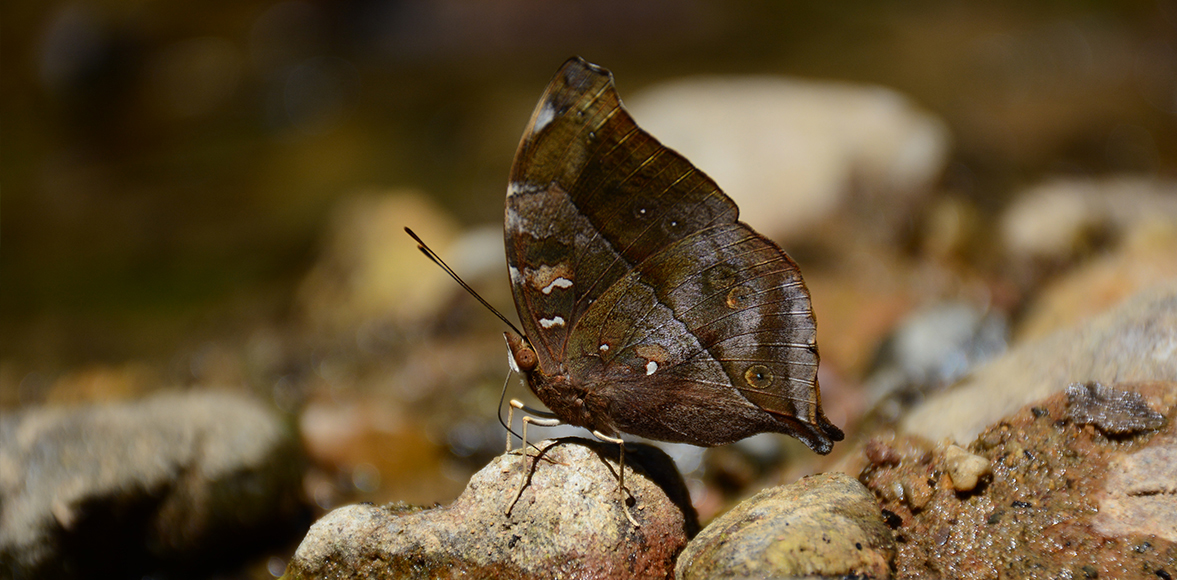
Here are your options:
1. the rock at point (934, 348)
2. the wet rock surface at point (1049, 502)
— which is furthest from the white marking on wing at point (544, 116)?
the rock at point (934, 348)

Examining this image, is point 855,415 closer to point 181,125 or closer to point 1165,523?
point 1165,523

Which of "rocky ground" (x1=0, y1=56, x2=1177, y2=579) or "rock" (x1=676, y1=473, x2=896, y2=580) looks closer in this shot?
"rock" (x1=676, y1=473, x2=896, y2=580)

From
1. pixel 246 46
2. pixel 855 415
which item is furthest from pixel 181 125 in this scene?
pixel 855 415

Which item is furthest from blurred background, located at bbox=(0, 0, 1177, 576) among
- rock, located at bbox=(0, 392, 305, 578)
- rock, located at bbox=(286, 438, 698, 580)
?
rock, located at bbox=(286, 438, 698, 580)

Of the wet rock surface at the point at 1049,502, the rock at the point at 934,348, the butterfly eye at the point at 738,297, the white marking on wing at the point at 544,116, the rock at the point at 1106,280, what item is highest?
the white marking on wing at the point at 544,116

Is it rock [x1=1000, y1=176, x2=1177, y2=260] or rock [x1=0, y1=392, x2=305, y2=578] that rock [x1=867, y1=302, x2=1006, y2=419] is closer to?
rock [x1=1000, y1=176, x2=1177, y2=260]

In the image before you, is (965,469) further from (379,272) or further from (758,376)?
(379,272)

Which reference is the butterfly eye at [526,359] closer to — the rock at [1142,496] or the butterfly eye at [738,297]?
the butterfly eye at [738,297]

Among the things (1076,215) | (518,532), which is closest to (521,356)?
(518,532)
